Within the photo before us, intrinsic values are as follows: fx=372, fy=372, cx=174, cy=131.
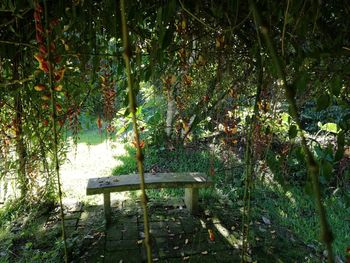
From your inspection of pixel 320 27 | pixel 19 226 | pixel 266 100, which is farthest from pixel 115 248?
pixel 320 27

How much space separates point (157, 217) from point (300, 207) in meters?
1.54

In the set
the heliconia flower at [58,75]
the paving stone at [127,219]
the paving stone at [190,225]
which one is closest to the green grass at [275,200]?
the paving stone at [190,225]

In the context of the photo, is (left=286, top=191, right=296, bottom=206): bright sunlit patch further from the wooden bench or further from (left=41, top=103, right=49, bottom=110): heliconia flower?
(left=41, top=103, right=49, bottom=110): heliconia flower

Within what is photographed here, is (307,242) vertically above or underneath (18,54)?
underneath

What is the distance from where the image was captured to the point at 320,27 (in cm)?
155

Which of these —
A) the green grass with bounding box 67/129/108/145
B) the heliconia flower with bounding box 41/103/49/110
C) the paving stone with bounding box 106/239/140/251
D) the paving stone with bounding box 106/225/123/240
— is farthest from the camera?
the green grass with bounding box 67/129/108/145

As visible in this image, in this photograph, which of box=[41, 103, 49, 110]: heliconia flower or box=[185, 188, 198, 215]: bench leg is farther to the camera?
box=[185, 188, 198, 215]: bench leg

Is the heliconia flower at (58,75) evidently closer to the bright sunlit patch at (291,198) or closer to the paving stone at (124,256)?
the paving stone at (124,256)

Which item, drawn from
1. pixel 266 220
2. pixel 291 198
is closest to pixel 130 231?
pixel 266 220

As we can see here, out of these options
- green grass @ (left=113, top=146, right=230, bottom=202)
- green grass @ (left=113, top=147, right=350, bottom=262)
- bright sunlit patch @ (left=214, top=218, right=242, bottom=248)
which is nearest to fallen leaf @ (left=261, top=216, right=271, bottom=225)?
green grass @ (left=113, top=147, right=350, bottom=262)

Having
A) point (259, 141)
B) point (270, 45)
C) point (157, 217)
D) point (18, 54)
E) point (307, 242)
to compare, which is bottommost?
point (307, 242)

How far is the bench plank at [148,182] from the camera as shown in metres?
3.21

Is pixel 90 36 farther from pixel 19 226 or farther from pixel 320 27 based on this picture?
pixel 19 226

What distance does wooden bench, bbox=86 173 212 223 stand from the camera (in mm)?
3226
